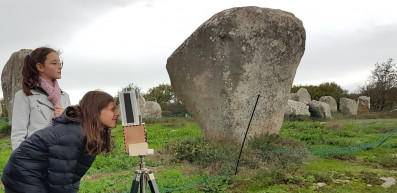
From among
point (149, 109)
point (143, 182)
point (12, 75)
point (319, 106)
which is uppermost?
point (12, 75)

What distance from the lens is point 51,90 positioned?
13.6ft

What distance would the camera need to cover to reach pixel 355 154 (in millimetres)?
10648

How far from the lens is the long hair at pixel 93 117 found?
335 centimetres

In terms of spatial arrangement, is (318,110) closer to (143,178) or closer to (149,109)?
(149,109)

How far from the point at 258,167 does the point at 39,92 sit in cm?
530

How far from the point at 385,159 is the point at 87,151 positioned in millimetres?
8085

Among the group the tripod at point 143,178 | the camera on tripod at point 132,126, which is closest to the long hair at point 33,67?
the camera on tripod at point 132,126

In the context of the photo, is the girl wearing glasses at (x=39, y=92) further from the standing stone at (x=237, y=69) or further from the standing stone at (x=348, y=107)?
the standing stone at (x=348, y=107)

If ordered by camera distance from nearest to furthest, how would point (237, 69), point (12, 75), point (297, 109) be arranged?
1. point (237, 69)
2. point (12, 75)
3. point (297, 109)

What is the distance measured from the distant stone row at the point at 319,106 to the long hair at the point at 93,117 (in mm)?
19213

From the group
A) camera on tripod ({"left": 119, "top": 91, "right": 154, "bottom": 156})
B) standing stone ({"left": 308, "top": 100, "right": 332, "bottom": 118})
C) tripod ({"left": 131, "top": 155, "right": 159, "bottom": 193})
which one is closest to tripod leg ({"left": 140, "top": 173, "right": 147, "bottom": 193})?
tripod ({"left": 131, "top": 155, "right": 159, "bottom": 193})

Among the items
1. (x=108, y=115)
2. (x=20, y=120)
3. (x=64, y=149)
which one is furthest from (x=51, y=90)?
(x=64, y=149)

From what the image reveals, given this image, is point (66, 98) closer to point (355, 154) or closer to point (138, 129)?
point (138, 129)

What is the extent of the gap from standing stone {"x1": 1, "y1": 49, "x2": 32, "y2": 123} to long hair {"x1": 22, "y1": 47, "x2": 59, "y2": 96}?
15571 mm
